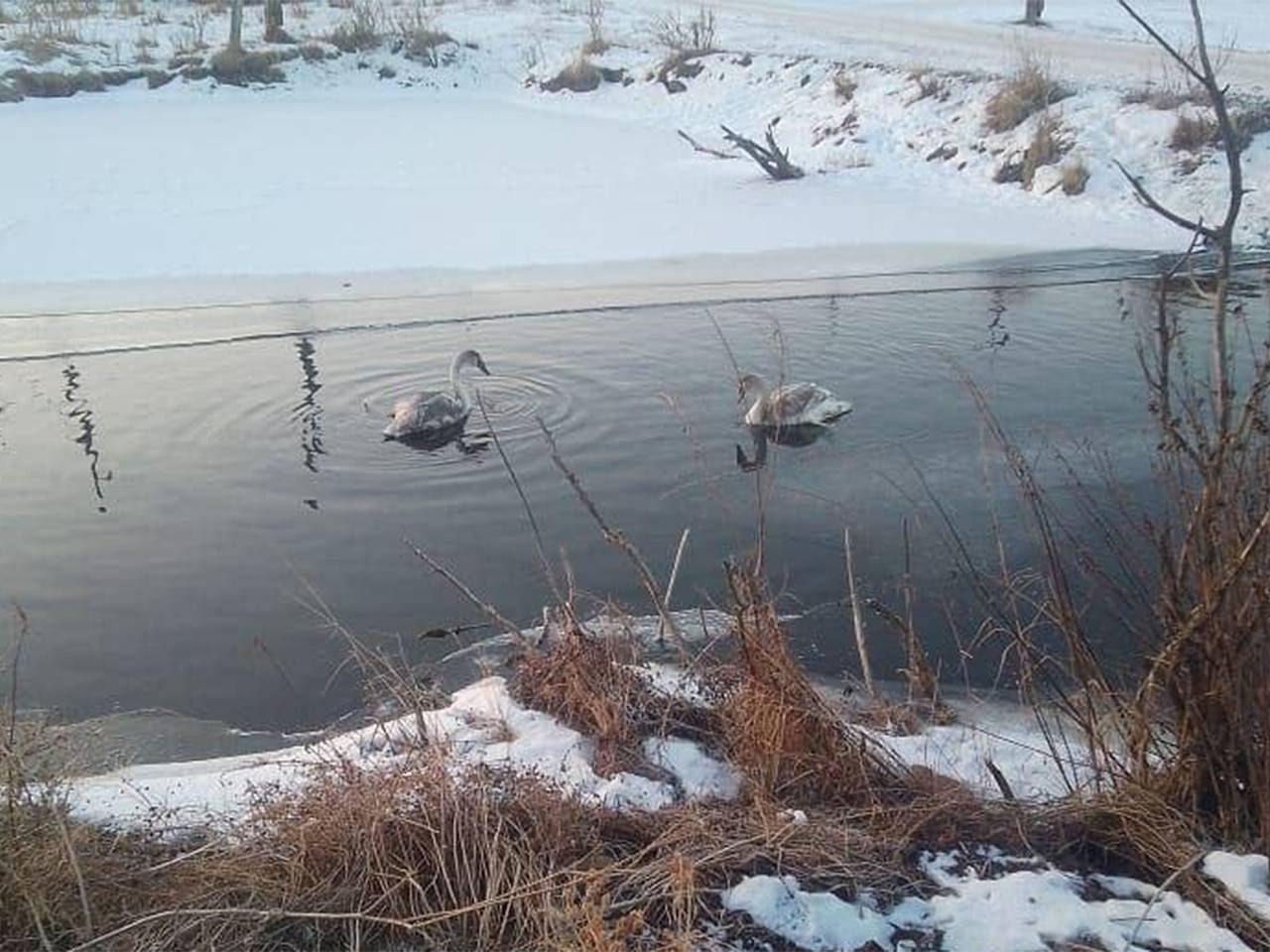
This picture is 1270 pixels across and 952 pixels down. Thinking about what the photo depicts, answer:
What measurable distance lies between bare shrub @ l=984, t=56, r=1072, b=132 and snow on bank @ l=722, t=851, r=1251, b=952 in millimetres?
14392

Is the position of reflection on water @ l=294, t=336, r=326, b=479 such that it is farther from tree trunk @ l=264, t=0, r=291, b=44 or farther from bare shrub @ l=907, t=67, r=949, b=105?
tree trunk @ l=264, t=0, r=291, b=44

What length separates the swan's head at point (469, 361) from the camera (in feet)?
27.8

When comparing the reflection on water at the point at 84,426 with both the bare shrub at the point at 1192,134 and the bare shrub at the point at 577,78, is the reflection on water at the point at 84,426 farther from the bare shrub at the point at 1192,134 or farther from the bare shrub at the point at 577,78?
the bare shrub at the point at 577,78

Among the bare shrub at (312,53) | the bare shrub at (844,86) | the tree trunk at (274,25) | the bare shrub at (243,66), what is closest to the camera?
the bare shrub at (844,86)

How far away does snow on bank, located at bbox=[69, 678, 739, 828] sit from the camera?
429 cm

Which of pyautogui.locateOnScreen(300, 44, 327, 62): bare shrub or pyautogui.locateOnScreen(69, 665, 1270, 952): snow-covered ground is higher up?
pyautogui.locateOnScreen(300, 44, 327, 62): bare shrub

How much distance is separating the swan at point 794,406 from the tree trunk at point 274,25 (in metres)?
21.7

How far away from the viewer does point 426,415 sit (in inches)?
313

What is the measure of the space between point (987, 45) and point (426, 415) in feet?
55.4

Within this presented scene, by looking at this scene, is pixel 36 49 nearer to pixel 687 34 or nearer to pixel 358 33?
pixel 358 33

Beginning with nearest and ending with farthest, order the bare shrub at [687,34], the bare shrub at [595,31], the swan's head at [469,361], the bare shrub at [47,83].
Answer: the swan's head at [469,361]
the bare shrub at [47,83]
the bare shrub at [687,34]
the bare shrub at [595,31]

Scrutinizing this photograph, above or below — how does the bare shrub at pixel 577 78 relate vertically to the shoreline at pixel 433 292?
above

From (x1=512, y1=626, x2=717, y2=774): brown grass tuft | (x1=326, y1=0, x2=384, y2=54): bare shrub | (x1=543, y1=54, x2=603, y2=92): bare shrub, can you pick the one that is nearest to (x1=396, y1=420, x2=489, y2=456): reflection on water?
(x1=512, y1=626, x2=717, y2=774): brown grass tuft

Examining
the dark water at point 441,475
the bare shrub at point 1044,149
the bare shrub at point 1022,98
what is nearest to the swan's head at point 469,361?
the dark water at point 441,475
